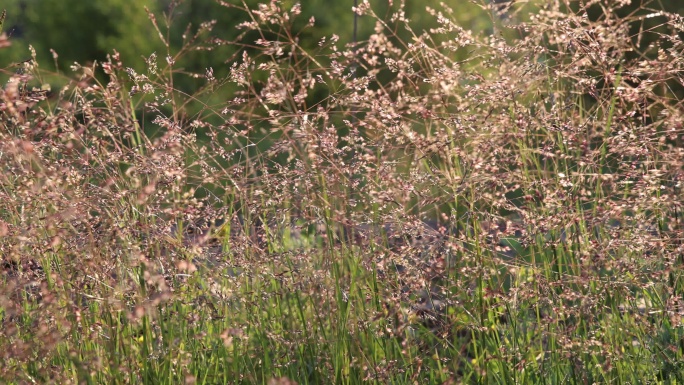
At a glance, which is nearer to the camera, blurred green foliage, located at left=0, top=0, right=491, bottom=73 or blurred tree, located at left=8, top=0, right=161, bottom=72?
blurred green foliage, located at left=0, top=0, right=491, bottom=73

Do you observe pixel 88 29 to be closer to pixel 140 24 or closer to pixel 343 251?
pixel 140 24

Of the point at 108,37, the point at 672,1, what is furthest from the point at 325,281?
the point at 108,37

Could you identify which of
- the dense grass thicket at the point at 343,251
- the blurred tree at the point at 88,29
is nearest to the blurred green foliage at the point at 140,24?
the blurred tree at the point at 88,29

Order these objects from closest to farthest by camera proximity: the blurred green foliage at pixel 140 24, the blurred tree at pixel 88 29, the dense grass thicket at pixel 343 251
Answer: the dense grass thicket at pixel 343 251 → the blurred green foliage at pixel 140 24 → the blurred tree at pixel 88 29

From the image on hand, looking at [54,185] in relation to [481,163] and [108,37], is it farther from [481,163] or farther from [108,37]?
[108,37]

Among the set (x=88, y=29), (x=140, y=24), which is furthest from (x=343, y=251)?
(x=88, y=29)

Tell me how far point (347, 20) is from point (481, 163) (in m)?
7.28

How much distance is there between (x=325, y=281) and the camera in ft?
7.79

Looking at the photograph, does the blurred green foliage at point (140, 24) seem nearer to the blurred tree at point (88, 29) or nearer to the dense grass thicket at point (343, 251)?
the blurred tree at point (88, 29)

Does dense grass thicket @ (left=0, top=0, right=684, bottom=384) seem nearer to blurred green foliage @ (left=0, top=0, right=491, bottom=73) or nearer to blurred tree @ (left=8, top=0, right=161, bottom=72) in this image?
blurred green foliage @ (left=0, top=0, right=491, bottom=73)

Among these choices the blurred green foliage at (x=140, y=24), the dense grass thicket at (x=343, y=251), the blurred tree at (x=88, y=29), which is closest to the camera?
the dense grass thicket at (x=343, y=251)

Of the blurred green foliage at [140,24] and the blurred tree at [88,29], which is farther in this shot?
the blurred tree at [88,29]

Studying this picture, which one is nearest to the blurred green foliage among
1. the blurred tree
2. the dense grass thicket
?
the blurred tree

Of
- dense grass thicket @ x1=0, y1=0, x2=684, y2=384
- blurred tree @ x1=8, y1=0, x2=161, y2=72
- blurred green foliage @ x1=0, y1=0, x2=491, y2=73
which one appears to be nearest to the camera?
dense grass thicket @ x1=0, y1=0, x2=684, y2=384
